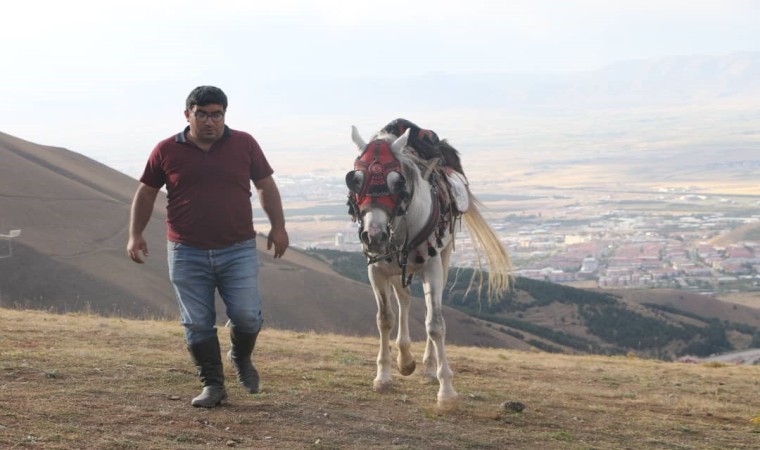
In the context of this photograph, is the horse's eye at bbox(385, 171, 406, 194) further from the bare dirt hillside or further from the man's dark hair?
the bare dirt hillside

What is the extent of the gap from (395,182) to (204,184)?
1505 mm

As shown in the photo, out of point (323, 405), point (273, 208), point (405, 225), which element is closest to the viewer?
point (273, 208)

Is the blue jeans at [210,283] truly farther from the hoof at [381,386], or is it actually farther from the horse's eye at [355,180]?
the hoof at [381,386]

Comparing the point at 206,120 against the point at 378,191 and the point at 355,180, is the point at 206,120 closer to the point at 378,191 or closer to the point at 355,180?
the point at 355,180

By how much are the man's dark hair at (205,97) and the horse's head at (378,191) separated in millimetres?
1145

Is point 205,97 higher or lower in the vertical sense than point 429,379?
higher

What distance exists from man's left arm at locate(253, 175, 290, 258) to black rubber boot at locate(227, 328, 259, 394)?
69cm

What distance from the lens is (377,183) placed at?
8469mm

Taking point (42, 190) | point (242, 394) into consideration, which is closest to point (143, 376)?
point (242, 394)

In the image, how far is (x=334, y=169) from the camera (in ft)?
652

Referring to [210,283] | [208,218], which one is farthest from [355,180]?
[210,283]

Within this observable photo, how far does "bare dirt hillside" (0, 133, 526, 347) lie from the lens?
3362 centimetres

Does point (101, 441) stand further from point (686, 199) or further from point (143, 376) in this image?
point (686, 199)

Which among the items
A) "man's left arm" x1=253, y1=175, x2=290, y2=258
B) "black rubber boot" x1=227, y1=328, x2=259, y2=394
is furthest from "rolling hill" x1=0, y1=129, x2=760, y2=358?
"man's left arm" x1=253, y1=175, x2=290, y2=258
